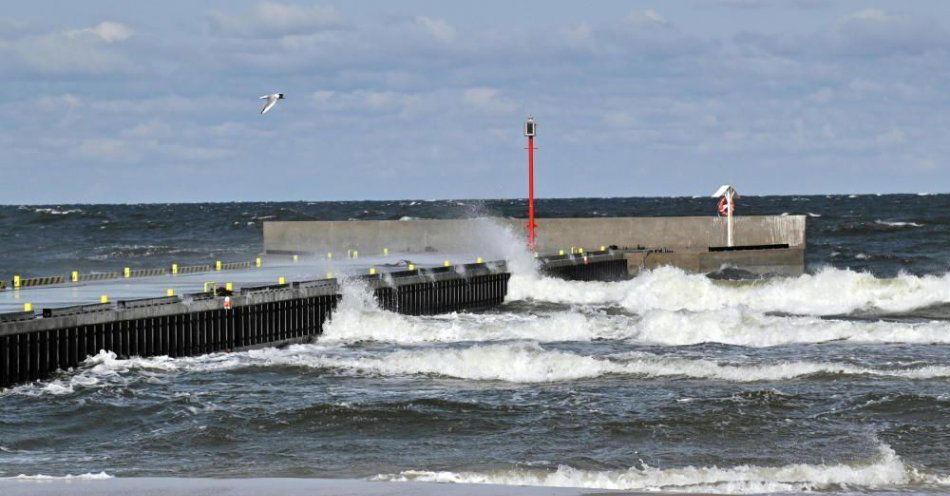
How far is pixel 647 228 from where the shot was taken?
5781 cm

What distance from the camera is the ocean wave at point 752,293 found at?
46.0 meters

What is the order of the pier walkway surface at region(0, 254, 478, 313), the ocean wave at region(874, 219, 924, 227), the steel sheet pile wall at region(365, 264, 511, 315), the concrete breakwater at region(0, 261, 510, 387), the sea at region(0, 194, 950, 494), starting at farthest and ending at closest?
the ocean wave at region(874, 219, 924, 227)
the steel sheet pile wall at region(365, 264, 511, 315)
the pier walkway surface at region(0, 254, 478, 313)
the concrete breakwater at region(0, 261, 510, 387)
the sea at region(0, 194, 950, 494)

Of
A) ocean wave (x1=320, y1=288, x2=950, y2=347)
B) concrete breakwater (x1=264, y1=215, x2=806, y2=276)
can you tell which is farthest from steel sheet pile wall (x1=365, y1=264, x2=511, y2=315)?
concrete breakwater (x1=264, y1=215, x2=806, y2=276)

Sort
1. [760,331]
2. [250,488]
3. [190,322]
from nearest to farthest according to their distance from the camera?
[250,488] < [190,322] < [760,331]

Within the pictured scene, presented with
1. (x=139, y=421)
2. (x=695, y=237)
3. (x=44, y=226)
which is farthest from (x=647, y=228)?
(x=44, y=226)

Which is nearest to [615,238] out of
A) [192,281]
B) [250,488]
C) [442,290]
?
[442,290]

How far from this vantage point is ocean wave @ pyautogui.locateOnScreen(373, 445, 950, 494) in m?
16.1

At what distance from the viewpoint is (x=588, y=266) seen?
51688 mm

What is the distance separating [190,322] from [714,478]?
15.3 m

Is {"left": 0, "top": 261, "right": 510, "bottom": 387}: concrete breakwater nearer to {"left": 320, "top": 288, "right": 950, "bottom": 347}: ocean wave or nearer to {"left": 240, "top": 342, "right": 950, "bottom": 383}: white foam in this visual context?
{"left": 320, "top": 288, "right": 950, "bottom": 347}: ocean wave

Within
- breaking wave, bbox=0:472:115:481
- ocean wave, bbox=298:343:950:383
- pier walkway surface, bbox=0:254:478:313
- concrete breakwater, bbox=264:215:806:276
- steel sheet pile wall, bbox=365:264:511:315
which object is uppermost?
concrete breakwater, bbox=264:215:806:276

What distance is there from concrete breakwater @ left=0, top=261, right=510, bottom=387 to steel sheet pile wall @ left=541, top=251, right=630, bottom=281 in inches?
342

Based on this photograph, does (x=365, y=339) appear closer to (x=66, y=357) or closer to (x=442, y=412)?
(x=66, y=357)

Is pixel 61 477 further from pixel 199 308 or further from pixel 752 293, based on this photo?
pixel 752 293
